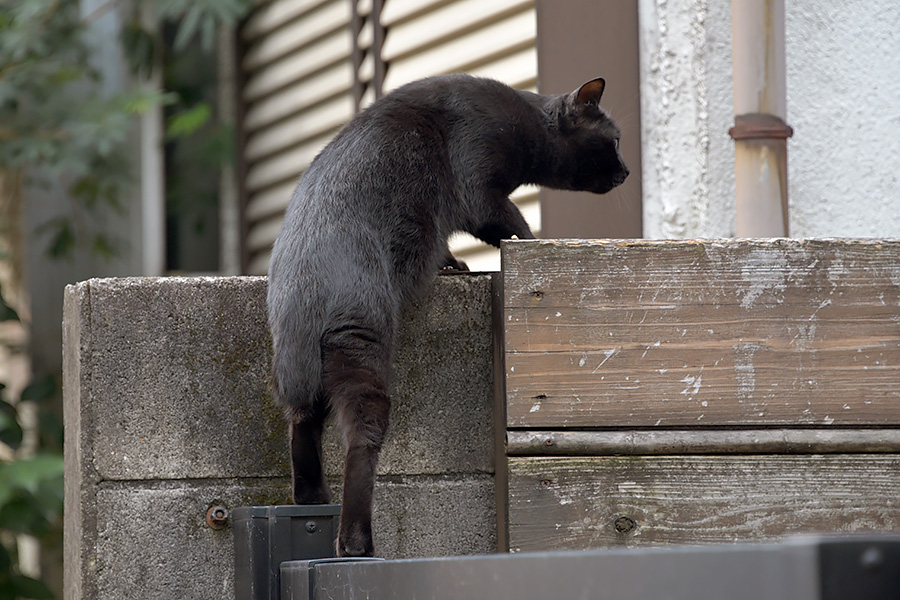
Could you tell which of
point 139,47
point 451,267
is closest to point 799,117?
point 451,267

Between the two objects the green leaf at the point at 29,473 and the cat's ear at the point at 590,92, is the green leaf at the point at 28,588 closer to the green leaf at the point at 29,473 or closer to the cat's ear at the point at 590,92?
the green leaf at the point at 29,473

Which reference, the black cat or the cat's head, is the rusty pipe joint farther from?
the black cat

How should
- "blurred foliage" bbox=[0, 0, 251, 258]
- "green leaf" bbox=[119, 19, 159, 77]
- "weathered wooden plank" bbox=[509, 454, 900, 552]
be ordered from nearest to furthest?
"weathered wooden plank" bbox=[509, 454, 900, 552] → "blurred foliage" bbox=[0, 0, 251, 258] → "green leaf" bbox=[119, 19, 159, 77]

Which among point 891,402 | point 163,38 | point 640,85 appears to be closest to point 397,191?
point 891,402

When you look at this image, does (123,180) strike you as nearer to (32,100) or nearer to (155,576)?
(32,100)

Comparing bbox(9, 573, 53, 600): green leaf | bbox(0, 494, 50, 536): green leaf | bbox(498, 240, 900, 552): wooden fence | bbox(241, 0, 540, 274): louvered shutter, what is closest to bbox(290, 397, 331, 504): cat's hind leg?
bbox(498, 240, 900, 552): wooden fence

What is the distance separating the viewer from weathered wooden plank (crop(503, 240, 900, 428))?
1.88 meters

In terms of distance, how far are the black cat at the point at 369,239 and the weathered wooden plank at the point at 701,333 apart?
24 centimetres

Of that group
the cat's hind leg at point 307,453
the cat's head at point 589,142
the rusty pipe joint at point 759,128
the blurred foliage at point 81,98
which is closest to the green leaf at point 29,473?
the blurred foliage at point 81,98

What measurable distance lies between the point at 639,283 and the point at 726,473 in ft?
1.28

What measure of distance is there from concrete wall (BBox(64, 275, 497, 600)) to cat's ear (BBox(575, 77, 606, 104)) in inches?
26.2

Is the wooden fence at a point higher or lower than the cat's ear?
lower

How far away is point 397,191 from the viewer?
6.68 ft

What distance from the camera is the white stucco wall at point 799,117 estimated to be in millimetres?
2930
